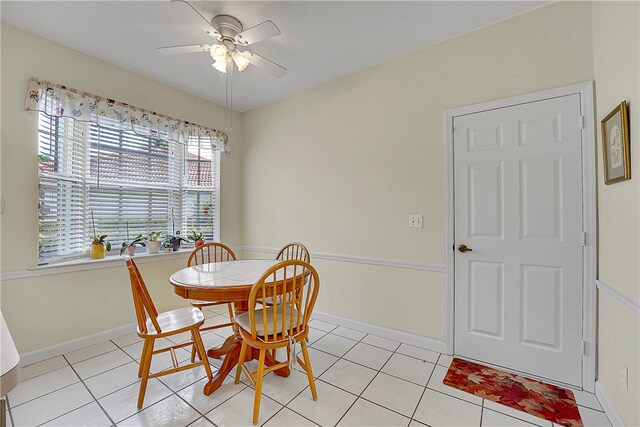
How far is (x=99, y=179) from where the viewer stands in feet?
8.77

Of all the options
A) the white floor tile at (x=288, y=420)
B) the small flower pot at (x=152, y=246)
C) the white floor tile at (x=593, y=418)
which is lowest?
the white floor tile at (x=288, y=420)

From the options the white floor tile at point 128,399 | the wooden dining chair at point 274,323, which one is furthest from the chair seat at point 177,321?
the white floor tile at point 128,399

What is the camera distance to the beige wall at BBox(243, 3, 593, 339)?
201 centimetres

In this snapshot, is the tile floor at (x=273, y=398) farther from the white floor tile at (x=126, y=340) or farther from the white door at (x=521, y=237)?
the white door at (x=521, y=237)

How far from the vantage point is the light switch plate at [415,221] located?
8.04 feet

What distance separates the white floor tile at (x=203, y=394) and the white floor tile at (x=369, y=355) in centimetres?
92

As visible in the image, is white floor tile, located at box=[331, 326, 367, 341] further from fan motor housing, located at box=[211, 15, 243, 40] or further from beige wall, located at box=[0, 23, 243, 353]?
fan motor housing, located at box=[211, 15, 243, 40]

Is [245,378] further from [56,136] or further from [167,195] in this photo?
[56,136]

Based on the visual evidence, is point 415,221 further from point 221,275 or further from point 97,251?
point 97,251

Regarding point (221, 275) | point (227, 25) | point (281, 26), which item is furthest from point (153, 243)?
point (281, 26)

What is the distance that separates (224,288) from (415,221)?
1.71 meters

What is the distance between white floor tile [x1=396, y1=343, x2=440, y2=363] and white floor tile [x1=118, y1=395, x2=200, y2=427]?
166cm

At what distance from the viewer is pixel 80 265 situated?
8.00ft

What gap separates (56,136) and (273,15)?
7.15 feet
